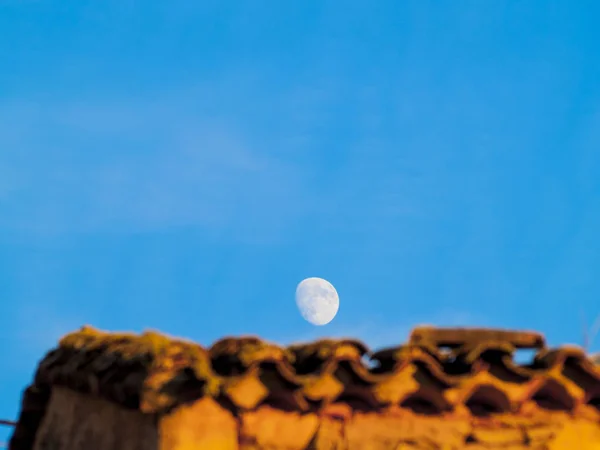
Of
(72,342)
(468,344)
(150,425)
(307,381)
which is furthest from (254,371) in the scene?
(72,342)

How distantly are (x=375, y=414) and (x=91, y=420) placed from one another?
2084 mm

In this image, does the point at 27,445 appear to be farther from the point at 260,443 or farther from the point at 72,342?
the point at 260,443

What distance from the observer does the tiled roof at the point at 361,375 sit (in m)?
3.33

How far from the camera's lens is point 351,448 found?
3420 mm

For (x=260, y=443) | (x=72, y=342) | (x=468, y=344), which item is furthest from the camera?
(x=72, y=342)

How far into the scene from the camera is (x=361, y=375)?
347 cm

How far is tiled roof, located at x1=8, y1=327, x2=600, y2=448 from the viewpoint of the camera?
10.9ft

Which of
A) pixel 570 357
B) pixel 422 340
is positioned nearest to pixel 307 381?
pixel 422 340

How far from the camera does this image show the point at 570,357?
12.4 ft

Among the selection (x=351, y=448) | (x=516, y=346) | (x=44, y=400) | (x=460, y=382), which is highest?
(x=44, y=400)

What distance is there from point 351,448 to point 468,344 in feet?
3.12

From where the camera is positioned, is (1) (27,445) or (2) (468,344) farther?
(1) (27,445)

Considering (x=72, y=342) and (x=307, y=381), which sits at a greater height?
(x=72, y=342)

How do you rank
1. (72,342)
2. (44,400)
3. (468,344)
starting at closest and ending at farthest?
(468,344), (72,342), (44,400)
